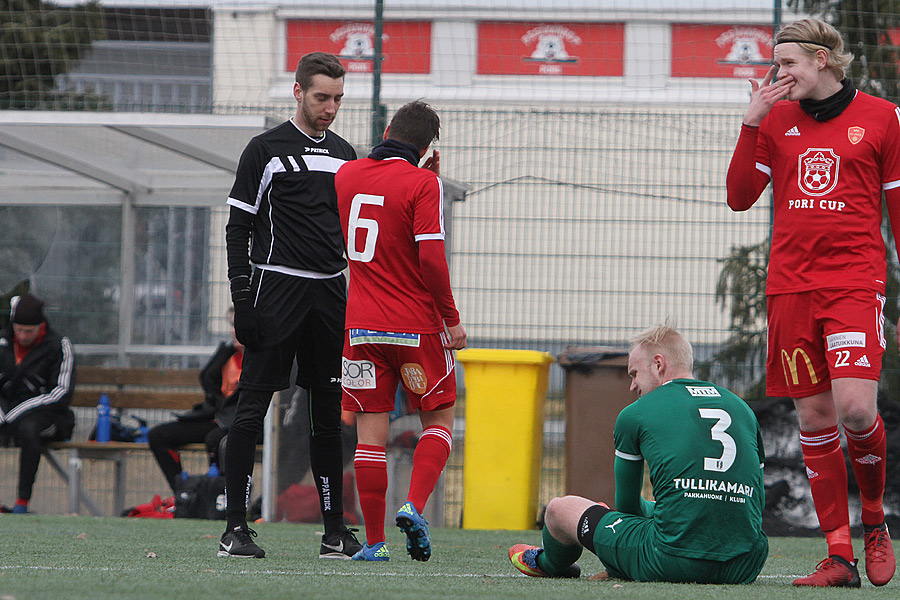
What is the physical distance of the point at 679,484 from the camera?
12.3 ft

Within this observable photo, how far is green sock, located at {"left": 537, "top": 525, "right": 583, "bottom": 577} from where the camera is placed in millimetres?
4125

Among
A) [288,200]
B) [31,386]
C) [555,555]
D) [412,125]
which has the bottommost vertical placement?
[555,555]

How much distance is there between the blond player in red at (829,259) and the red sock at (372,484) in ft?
5.24

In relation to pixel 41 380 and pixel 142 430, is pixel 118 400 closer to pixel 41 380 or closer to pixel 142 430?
pixel 142 430

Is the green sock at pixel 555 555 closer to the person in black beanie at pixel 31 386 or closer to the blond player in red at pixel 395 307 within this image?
the blond player in red at pixel 395 307

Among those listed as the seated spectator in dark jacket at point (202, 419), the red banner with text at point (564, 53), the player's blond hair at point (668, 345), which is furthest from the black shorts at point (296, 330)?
the red banner with text at point (564, 53)

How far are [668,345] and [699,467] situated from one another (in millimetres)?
426

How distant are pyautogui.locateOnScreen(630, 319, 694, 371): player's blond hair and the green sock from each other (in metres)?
0.77

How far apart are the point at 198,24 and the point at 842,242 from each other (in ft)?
27.5

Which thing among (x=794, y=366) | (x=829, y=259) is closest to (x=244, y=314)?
(x=794, y=366)

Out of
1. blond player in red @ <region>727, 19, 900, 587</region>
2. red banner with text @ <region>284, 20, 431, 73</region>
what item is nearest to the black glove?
blond player in red @ <region>727, 19, 900, 587</region>

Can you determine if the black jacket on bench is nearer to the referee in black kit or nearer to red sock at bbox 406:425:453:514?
the referee in black kit

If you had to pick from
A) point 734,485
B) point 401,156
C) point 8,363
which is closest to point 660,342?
point 734,485

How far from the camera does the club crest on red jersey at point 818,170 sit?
13.9 ft
